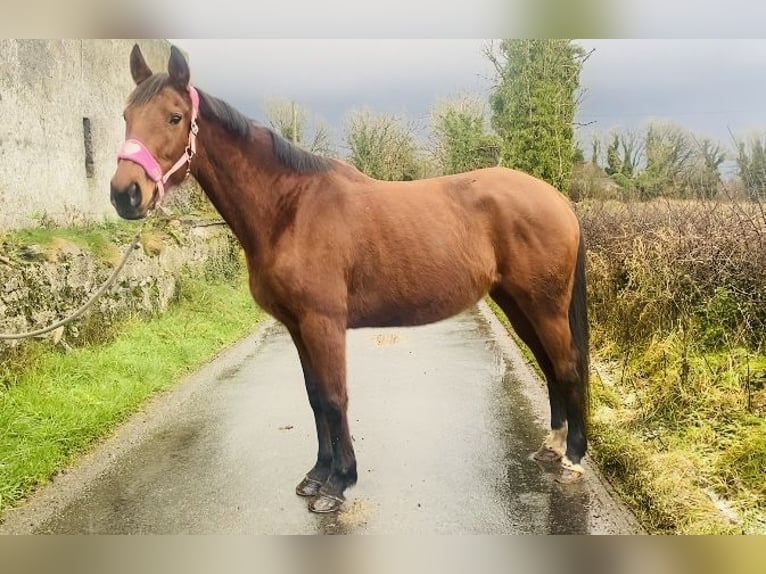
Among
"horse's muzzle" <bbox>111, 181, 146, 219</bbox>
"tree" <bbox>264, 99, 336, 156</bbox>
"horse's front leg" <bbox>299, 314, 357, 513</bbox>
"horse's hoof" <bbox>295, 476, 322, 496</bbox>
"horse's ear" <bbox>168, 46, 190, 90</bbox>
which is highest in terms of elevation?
"horse's ear" <bbox>168, 46, 190, 90</bbox>

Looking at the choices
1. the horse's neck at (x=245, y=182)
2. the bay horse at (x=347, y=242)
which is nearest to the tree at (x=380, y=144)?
the bay horse at (x=347, y=242)

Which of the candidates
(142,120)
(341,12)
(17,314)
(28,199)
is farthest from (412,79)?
(17,314)

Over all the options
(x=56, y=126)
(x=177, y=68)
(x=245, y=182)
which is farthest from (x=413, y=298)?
(x=56, y=126)

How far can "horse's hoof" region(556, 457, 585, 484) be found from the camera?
2266mm

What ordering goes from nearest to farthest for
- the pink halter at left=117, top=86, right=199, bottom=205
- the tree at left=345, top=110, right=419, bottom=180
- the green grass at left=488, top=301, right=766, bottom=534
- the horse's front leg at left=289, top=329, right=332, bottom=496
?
the pink halter at left=117, top=86, right=199, bottom=205 → the green grass at left=488, top=301, right=766, bottom=534 → the horse's front leg at left=289, top=329, right=332, bottom=496 → the tree at left=345, top=110, right=419, bottom=180

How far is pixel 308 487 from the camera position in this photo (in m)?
2.26

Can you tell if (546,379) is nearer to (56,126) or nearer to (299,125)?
(299,125)

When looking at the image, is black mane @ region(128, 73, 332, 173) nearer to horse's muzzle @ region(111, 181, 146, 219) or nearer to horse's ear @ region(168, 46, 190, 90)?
horse's ear @ region(168, 46, 190, 90)

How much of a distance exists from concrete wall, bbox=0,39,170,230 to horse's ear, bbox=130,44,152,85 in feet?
0.67

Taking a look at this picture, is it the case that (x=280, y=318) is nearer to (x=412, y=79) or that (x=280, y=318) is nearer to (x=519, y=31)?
A: (x=412, y=79)

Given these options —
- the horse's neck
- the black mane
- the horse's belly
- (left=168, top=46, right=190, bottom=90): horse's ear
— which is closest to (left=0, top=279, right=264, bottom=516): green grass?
the horse's neck

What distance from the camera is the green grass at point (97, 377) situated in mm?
2312

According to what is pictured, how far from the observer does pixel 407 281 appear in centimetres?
224

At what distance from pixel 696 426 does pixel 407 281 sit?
1.31 meters
